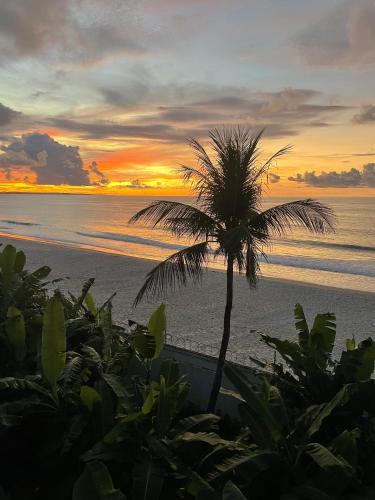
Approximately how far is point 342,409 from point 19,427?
478cm

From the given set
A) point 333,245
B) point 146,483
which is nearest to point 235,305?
point 146,483

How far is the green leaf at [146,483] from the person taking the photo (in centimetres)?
506

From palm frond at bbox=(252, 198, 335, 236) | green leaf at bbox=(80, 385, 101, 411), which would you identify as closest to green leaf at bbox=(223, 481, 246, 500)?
green leaf at bbox=(80, 385, 101, 411)

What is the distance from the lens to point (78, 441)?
6.43m

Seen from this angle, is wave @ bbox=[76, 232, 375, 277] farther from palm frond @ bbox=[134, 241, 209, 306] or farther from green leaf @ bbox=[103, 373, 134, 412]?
green leaf @ bbox=[103, 373, 134, 412]

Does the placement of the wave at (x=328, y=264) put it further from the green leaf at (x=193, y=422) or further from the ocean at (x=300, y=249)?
the green leaf at (x=193, y=422)

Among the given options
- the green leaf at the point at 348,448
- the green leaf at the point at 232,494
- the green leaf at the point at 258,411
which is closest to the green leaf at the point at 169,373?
the green leaf at the point at 258,411

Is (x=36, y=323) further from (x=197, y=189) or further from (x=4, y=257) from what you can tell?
(x=197, y=189)

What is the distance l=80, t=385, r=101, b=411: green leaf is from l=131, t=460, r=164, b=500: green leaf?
4.14 feet

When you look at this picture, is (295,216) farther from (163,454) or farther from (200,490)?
(200,490)

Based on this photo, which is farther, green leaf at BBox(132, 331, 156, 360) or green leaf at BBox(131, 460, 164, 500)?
green leaf at BBox(132, 331, 156, 360)

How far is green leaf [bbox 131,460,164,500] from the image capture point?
16.6 feet

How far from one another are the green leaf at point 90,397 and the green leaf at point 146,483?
1262 mm

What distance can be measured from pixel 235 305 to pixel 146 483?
1724 centimetres
